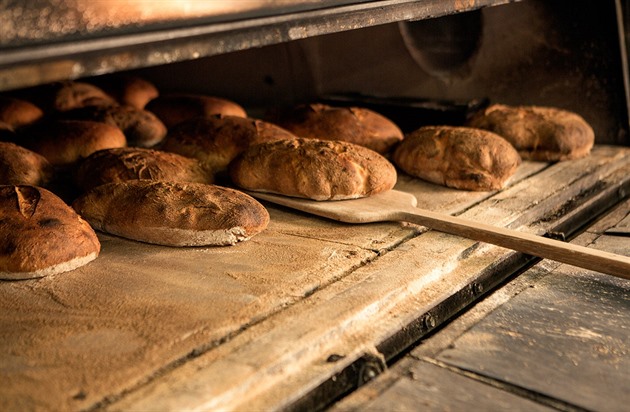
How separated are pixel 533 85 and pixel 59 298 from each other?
232 centimetres

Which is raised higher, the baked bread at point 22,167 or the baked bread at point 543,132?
the baked bread at point 22,167

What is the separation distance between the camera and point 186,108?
3.48 meters

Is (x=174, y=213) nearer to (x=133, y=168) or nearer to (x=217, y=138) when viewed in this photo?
(x=133, y=168)

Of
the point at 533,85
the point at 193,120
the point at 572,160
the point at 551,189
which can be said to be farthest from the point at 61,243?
the point at 533,85

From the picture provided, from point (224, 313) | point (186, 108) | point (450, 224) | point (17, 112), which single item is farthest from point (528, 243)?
point (17, 112)

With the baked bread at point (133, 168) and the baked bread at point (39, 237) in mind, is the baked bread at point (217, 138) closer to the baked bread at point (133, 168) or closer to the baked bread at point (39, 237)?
the baked bread at point (133, 168)

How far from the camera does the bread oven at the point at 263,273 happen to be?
135 centimetres

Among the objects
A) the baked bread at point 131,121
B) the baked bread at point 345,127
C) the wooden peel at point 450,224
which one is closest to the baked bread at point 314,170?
the wooden peel at point 450,224

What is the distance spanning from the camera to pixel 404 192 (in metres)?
2.54

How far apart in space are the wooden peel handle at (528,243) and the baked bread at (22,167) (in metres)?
1.24

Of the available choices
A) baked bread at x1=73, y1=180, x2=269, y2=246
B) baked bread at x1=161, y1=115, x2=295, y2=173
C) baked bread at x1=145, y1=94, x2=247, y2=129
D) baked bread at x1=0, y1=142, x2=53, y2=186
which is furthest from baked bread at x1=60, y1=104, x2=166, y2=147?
baked bread at x1=73, y1=180, x2=269, y2=246

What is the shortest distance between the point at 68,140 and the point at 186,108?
75 cm

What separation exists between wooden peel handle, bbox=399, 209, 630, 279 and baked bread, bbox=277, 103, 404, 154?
0.72m

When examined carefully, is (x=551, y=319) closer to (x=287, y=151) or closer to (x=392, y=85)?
(x=287, y=151)
